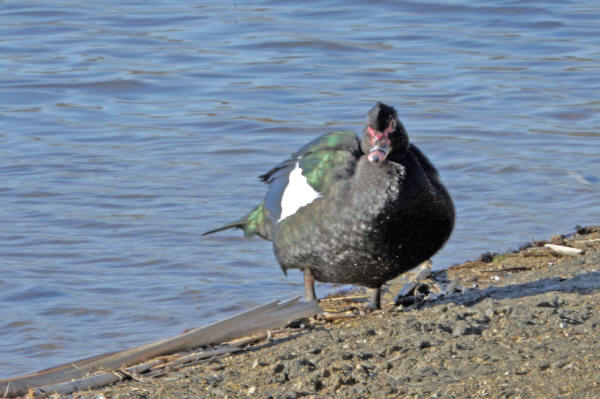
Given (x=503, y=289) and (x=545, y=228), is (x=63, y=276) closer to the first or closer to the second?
(x=503, y=289)

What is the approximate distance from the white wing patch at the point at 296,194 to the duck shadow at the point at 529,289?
816 mm

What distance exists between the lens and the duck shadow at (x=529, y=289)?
5320 mm

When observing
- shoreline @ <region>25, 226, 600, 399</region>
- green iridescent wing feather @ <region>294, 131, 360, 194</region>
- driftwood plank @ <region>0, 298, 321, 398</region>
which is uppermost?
green iridescent wing feather @ <region>294, 131, 360, 194</region>

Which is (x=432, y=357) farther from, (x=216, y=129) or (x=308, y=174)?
(x=216, y=129)

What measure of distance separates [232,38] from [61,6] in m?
2.65

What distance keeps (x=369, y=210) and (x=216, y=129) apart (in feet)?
16.9

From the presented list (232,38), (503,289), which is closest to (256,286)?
(503,289)

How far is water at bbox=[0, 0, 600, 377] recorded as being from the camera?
6.89 m

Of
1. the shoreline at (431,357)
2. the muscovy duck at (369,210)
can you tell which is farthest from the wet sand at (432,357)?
the muscovy duck at (369,210)

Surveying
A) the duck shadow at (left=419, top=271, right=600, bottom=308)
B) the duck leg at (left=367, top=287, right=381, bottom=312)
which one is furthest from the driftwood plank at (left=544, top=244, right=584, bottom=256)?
the duck leg at (left=367, top=287, right=381, bottom=312)

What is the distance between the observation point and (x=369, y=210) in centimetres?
506

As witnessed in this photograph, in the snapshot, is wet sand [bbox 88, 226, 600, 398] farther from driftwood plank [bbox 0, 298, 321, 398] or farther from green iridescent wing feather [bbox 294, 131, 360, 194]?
green iridescent wing feather [bbox 294, 131, 360, 194]

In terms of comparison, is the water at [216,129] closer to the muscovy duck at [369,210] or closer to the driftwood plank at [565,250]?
the driftwood plank at [565,250]

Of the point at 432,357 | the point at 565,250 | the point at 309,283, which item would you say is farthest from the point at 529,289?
the point at 432,357
